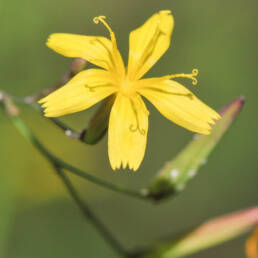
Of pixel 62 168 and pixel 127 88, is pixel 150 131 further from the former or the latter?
pixel 127 88

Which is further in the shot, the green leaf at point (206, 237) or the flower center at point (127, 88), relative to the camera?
the green leaf at point (206, 237)

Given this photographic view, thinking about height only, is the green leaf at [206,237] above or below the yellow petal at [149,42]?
below

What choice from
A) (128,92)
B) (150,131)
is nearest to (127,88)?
(128,92)

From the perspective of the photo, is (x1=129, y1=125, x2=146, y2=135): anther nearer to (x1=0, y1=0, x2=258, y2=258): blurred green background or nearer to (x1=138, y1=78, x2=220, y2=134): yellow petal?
(x1=138, y1=78, x2=220, y2=134): yellow petal

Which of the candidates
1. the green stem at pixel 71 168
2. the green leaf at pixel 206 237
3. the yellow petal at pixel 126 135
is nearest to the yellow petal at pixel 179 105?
the yellow petal at pixel 126 135

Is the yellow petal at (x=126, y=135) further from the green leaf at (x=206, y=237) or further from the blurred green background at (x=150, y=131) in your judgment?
the blurred green background at (x=150, y=131)

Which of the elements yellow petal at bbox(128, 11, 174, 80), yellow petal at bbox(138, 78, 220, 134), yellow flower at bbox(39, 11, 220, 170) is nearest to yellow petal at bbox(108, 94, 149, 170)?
yellow flower at bbox(39, 11, 220, 170)

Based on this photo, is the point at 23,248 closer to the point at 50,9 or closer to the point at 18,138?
the point at 18,138
